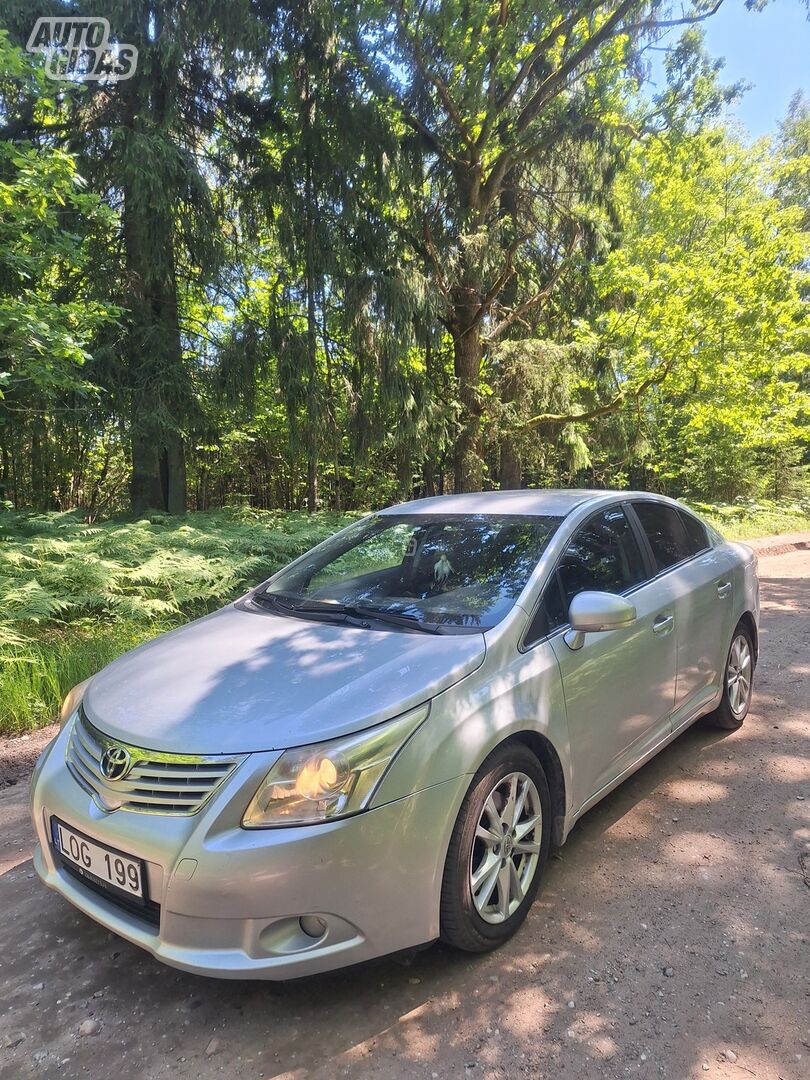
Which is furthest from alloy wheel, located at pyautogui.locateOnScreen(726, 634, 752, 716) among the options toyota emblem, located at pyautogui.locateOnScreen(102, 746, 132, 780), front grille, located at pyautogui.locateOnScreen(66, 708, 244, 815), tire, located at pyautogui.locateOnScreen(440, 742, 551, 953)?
toyota emblem, located at pyautogui.locateOnScreen(102, 746, 132, 780)

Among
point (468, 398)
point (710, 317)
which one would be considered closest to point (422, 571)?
point (468, 398)

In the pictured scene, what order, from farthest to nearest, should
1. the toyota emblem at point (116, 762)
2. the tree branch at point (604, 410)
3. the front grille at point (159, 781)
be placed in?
the tree branch at point (604, 410) < the toyota emblem at point (116, 762) < the front grille at point (159, 781)

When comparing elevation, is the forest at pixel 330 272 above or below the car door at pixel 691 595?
above

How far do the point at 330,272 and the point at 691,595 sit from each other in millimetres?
9028

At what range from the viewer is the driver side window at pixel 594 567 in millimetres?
2777

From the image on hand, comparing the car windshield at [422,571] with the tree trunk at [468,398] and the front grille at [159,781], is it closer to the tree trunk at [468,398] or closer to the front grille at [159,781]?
the front grille at [159,781]

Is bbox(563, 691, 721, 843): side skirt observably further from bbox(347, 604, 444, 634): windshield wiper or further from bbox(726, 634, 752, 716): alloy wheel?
bbox(347, 604, 444, 634): windshield wiper

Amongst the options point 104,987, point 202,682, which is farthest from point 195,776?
point 104,987

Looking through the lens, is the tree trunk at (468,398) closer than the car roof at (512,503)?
No

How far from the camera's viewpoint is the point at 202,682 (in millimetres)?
2369

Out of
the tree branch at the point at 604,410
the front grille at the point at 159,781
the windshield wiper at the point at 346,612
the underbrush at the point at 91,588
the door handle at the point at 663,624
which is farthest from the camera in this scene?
the tree branch at the point at 604,410

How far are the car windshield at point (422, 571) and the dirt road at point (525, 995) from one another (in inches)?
47.2

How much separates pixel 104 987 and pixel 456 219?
13272 millimetres

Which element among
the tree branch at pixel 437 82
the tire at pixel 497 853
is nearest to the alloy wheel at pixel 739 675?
the tire at pixel 497 853
